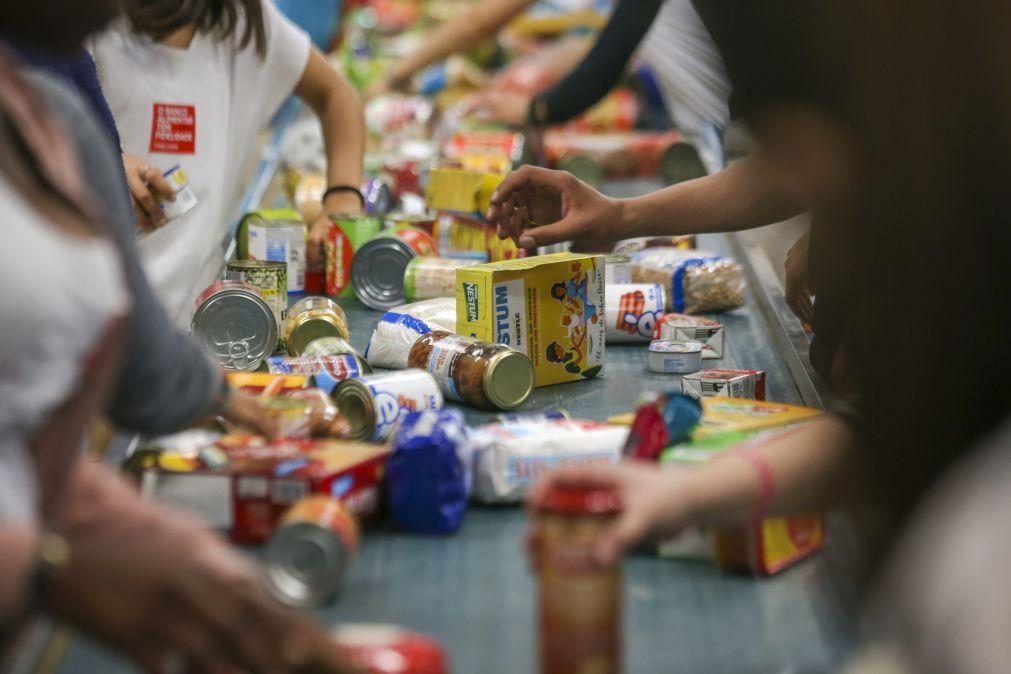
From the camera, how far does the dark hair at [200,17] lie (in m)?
3.40

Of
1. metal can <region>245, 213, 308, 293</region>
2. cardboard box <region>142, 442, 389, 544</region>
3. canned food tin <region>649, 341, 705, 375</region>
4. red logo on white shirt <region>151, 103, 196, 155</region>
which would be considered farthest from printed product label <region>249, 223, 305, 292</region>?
cardboard box <region>142, 442, 389, 544</region>

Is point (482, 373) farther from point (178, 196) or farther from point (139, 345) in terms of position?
point (178, 196)

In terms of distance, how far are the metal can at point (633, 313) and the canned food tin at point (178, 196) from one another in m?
1.08

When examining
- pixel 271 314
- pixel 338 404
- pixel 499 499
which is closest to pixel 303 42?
pixel 271 314

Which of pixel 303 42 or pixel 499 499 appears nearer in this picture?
pixel 499 499

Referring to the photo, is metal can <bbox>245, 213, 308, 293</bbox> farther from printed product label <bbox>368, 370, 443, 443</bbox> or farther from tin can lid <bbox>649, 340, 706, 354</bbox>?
printed product label <bbox>368, 370, 443, 443</bbox>

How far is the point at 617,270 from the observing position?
3.22 meters

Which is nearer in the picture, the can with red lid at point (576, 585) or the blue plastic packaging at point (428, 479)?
the can with red lid at point (576, 585)

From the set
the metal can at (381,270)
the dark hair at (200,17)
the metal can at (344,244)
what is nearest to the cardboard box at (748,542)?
the metal can at (381,270)

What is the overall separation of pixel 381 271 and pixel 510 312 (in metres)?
0.89

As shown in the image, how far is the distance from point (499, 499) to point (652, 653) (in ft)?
1.62

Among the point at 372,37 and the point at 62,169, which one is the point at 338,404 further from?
the point at 372,37

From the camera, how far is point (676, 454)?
1.87 meters

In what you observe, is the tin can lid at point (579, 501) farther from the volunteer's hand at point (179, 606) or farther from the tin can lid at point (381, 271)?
the tin can lid at point (381, 271)
